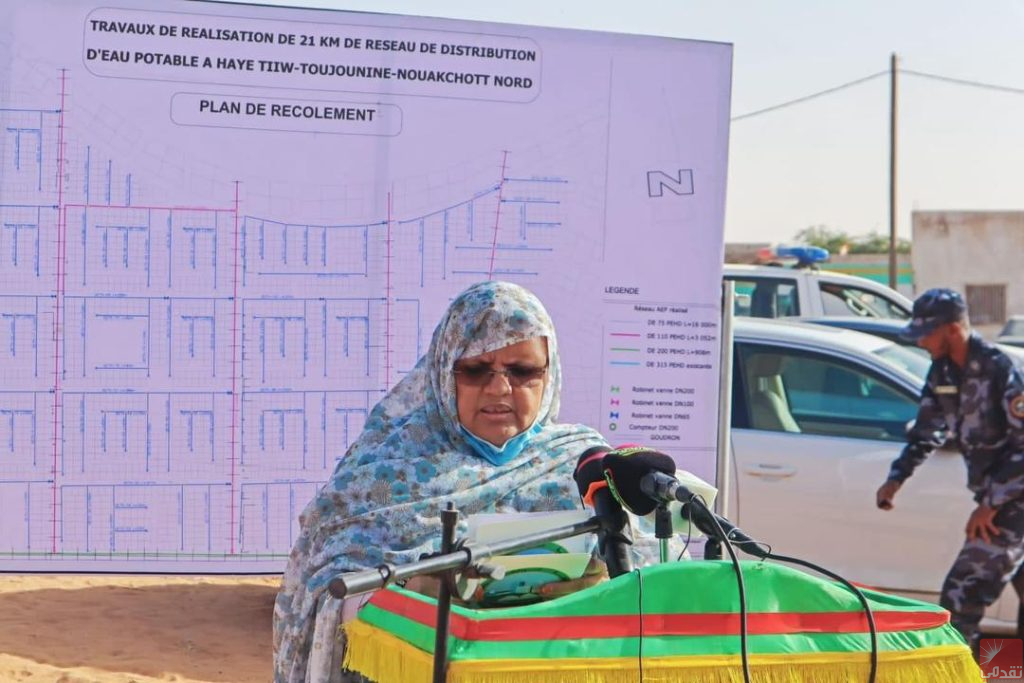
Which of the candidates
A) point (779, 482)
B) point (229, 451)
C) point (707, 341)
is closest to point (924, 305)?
point (779, 482)

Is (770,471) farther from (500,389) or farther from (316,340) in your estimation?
(500,389)

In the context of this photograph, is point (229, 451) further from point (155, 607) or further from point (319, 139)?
point (155, 607)

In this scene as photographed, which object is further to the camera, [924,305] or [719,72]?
[924,305]

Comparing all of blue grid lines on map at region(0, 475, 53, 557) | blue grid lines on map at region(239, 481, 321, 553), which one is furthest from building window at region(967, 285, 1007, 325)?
blue grid lines on map at region(0, 475, 53, 557)

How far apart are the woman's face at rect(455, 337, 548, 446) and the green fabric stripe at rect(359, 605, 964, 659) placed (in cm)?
99

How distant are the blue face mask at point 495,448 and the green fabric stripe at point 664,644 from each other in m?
1.01

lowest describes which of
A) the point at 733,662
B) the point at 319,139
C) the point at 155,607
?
the point at 155,607

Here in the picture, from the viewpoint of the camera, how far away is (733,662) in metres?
1.76

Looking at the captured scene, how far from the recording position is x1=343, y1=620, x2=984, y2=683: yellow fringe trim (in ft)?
5.60

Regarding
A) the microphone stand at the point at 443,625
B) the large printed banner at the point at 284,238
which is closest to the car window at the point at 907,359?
the large printed banner at the point at 284,238

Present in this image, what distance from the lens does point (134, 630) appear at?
6.97 meters

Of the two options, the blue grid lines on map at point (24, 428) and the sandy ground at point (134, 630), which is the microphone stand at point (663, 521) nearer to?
the blue grid lines on map at point (24, 428)

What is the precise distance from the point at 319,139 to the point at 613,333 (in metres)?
1.15

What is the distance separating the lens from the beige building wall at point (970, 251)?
3628 cm
